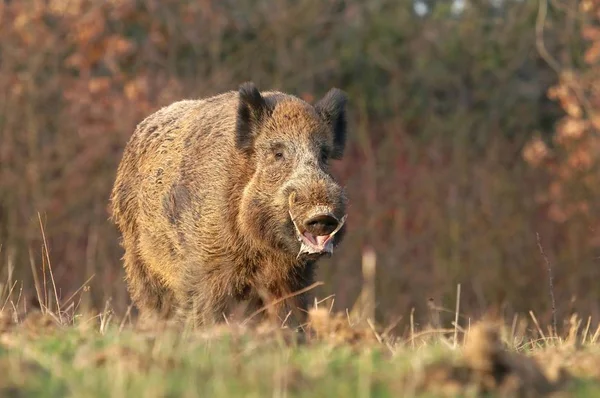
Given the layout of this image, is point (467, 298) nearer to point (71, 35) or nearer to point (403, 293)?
point (403, 293)

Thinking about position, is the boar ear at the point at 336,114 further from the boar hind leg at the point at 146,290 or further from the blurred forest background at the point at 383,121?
the blurred forest background at the point at 383,121

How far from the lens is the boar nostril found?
24.0 ft

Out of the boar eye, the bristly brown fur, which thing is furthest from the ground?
the boar eye

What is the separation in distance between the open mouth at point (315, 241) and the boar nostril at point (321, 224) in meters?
0.02

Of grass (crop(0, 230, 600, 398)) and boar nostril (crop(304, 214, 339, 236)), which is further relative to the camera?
boar nostril (crop(304, 214, 339, 236))

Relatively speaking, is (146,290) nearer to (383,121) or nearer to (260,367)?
(260,367)

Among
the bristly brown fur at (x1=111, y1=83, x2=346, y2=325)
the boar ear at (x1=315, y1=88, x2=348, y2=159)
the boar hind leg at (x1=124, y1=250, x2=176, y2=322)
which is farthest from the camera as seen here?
the boar hind leg at (x1=124, y1=250, x2=176, y2=322)

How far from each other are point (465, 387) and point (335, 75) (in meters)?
16.2

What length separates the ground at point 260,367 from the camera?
405 centimetres

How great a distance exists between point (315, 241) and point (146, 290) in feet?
7.18

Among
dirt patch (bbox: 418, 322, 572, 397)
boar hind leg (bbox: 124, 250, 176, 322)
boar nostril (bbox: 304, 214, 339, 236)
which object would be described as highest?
dirt patch (bbox: 418, 322, 572, 397)

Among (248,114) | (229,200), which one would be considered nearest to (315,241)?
(229,200)

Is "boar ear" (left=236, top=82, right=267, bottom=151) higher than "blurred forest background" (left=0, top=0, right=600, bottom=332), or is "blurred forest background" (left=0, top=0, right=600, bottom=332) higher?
"boar ear" (left=236, top=82, right=267, bottom=151)

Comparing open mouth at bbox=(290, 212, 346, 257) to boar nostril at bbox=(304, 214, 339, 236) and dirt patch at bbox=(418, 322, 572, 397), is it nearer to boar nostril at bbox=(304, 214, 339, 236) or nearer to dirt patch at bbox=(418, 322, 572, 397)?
boar nostril at bbox=(304, 214, 339, 236)
